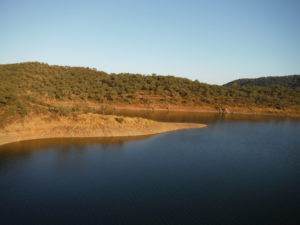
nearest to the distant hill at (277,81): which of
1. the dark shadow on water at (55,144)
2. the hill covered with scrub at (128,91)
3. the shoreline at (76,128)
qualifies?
the hill covered with scrub at (128,91)

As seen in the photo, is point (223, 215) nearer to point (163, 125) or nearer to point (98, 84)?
point (163, 125)

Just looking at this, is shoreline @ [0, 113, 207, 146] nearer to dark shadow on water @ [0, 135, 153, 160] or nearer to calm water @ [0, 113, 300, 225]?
A: dark shadow on water @ [0, 135, 153, 160]

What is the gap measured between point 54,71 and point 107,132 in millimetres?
48184

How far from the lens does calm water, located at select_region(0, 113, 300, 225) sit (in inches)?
391

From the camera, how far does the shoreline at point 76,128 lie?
20.7 meters

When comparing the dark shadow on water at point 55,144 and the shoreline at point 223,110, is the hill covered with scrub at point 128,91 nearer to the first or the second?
the shoreline at point 223,110

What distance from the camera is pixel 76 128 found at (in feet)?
76.0

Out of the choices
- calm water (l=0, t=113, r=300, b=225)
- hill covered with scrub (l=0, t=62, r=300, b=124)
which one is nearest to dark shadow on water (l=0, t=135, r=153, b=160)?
calm water (l=0, t=113, r=300, b=225)

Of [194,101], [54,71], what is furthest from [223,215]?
[54,71]

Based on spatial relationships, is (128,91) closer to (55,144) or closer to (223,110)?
(223,110)

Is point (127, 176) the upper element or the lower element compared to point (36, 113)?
lower

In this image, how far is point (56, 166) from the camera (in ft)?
49.5

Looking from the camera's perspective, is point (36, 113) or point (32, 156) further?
point (36, 113)

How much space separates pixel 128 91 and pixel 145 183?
149ft
